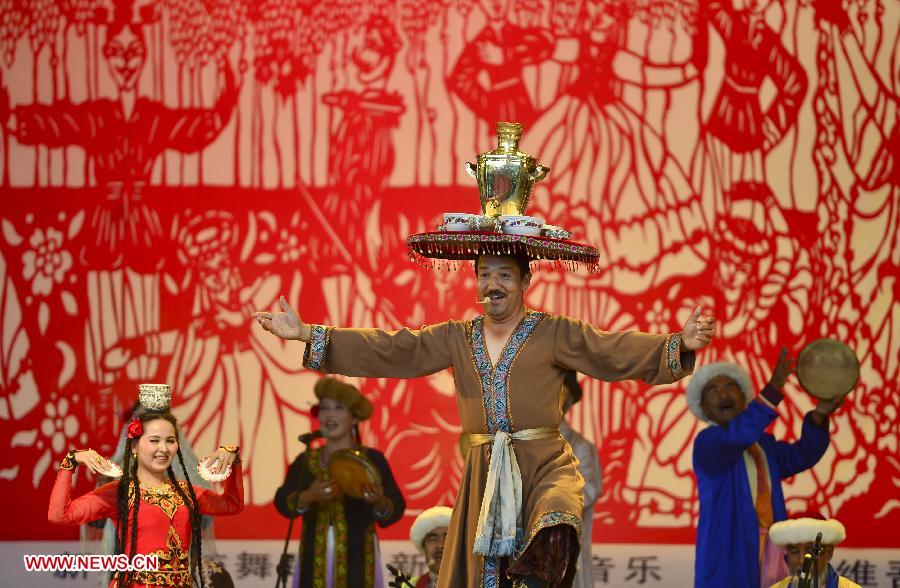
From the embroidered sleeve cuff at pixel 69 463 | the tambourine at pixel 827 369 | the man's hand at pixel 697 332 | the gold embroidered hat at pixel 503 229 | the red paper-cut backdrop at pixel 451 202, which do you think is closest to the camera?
the man's hand at pixel 697 332

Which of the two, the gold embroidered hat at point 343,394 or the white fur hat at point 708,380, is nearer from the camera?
the gold embroidered hat at point 343,394

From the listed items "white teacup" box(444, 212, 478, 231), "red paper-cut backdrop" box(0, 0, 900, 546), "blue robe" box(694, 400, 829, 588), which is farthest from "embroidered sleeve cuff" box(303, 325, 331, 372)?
"red paper-cut backdrop" box(0, 0, 900, 546)

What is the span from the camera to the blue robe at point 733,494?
6.55 meters

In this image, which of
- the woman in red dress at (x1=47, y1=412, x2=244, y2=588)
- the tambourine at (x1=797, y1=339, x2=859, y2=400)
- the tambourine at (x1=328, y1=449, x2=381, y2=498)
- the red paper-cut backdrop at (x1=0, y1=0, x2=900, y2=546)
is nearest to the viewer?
the woman in red dress at (x1=47, y1=412, x2=244, y2=588)

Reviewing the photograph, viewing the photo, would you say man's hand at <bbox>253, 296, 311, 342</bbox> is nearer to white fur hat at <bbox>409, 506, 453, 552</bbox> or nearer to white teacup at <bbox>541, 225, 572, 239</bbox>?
white teacup at <bbox>541, 225, 572, 239</bbox>

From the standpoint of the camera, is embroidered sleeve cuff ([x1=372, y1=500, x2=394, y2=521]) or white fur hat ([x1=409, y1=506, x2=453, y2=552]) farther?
embroidered sleeve cuff ([x1=372, y1=500, x2=394, y2=521])

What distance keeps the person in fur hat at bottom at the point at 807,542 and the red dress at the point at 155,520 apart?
7.94 ft

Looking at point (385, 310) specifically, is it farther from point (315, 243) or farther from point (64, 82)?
point (64, 82)

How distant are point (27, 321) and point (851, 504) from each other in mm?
5005

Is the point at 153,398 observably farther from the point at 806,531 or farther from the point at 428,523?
the point at 806,531

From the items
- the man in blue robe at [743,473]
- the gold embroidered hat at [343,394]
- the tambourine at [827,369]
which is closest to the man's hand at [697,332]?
the man in blue robe at [743,473]

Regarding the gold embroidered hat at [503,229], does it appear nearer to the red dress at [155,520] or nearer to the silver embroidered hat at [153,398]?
the silver embroidered hat at [153,398]

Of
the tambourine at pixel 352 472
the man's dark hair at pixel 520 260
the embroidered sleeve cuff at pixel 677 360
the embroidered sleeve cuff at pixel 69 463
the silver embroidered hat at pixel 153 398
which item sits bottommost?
the tambourine at pixel 352 472

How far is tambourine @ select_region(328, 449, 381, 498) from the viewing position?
6.37m
